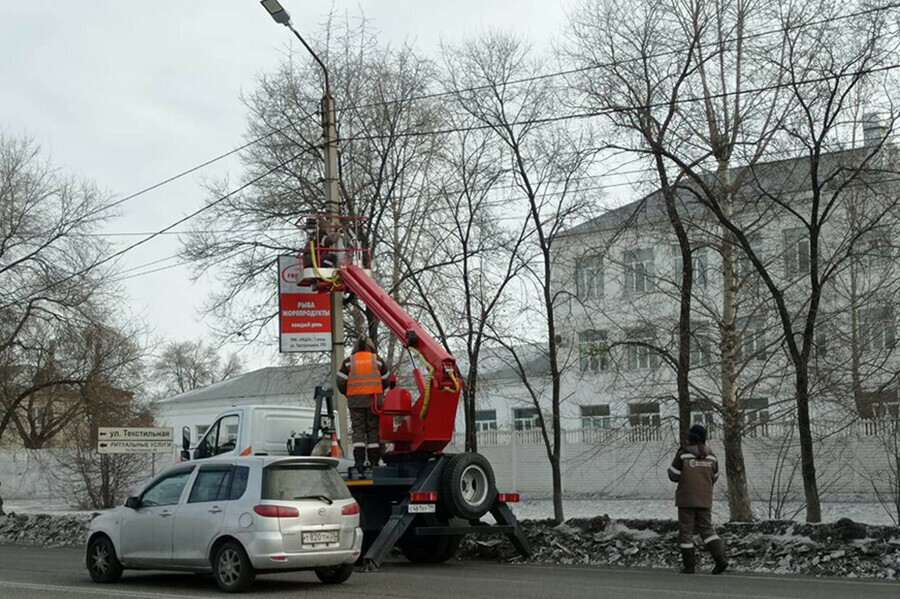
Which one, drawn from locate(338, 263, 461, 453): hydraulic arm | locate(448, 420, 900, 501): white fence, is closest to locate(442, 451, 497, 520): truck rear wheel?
locate(338, 263, 461, 453): hydraulic arm

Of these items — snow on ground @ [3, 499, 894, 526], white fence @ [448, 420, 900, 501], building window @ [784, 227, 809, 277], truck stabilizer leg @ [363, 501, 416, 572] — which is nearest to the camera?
truck stabilizer leg @ [363, 501, 416, 572]

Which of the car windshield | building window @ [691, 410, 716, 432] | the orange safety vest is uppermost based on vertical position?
the orange safety vest

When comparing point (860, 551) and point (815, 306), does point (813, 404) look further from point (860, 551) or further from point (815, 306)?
point (860, 551)

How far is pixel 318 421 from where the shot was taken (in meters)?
18.0

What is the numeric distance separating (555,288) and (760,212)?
258 inches

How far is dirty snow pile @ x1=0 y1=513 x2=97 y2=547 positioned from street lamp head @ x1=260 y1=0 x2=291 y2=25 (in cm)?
1199

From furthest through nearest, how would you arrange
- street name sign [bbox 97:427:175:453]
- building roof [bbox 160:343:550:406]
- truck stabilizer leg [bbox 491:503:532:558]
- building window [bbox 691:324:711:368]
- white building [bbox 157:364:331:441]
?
white building [bbox 157:364:331:441] → building roof [bbox 160:343:550:406] → street name sign [bbox 97:427:175:453] → building window [bbox 691:324:711:368] → truck stabilizer leg [bbox 491:503:532:558]

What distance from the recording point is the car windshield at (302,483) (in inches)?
529

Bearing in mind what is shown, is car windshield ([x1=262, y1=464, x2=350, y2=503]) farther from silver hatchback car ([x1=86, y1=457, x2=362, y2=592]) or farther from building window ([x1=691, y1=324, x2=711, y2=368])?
building window ([x1=691, y1=324, x2=711, y2=368])

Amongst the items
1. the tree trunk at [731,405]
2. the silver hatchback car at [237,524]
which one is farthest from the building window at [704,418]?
the silver hatchback car at [237,524]

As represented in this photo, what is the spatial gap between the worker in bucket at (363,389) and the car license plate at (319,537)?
126 inches

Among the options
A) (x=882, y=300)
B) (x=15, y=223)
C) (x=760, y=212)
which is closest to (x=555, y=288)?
(x=760, y=212)

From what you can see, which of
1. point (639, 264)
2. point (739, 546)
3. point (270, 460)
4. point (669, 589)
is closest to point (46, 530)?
point (639, 264)

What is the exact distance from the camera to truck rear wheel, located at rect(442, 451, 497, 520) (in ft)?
53.2
